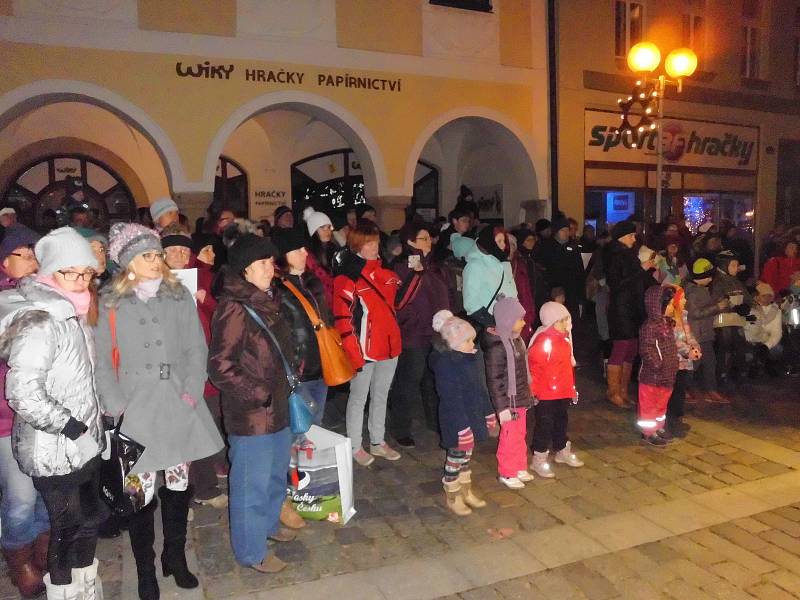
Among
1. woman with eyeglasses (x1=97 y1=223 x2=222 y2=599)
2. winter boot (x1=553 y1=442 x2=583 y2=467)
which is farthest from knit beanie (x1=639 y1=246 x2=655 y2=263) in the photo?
woman with eyeglasses (x1=97 y1=223 x2=222 y2=599)

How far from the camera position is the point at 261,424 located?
369cm

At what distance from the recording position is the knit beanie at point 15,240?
4.26 m

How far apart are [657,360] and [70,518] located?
489 cm

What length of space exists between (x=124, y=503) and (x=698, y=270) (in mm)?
5989

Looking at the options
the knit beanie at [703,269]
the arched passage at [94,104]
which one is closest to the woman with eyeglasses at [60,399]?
the knit beanie at [703,269]

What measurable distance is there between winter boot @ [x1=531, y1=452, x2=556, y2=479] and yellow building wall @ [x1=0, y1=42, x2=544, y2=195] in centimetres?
674

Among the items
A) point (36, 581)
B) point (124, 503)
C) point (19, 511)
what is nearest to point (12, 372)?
point (124, 503)

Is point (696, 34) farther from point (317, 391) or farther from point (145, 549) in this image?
point (145, 549)

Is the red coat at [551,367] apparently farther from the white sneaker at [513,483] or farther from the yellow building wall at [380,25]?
the yellow building wall at [380,25]

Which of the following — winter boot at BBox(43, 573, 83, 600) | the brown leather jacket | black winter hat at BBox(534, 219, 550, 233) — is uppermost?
black winter hat at BBox(534, 219, 550, 233)

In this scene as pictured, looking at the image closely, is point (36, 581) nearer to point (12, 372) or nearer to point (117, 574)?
point (117, 574)

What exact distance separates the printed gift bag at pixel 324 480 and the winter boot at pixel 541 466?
1692mm

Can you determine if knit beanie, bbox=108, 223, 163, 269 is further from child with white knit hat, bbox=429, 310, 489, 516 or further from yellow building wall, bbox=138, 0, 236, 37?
yellow building wall, bbox=138, 0, 236, 37

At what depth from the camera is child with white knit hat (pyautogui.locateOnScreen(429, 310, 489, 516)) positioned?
4.60 meters
